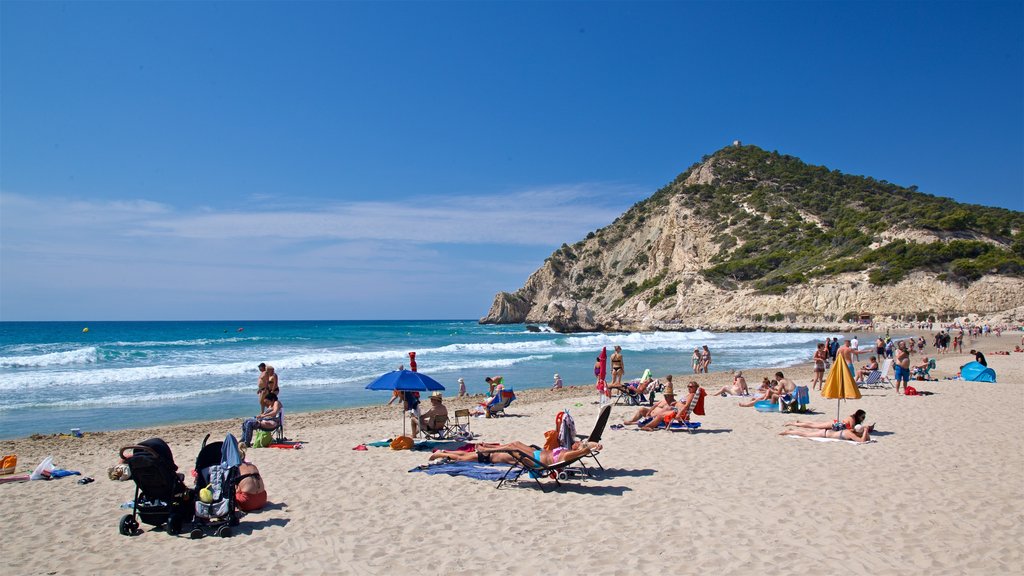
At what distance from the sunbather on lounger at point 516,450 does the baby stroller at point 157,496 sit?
3449 millimetres

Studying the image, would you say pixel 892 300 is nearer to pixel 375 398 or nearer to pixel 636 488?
pixel 375 398

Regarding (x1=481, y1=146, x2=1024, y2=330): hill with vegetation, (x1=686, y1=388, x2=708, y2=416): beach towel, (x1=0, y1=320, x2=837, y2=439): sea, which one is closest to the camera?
(x1=686, y1=388, x2=708, y2=416): beach towel

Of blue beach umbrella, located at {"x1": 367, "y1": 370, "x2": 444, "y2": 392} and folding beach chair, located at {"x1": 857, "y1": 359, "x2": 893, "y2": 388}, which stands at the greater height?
blue beach umbrella, located at {"x1": 367, "y1": 370, "x2": 444, "y2": 392}

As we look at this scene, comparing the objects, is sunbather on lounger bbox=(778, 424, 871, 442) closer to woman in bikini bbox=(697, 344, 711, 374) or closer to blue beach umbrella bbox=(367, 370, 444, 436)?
blue beach umbrella bbox=(367, 370, 444, 436)

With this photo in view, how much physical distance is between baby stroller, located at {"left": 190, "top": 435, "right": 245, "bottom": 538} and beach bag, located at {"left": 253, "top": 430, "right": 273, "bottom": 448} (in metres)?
3.86

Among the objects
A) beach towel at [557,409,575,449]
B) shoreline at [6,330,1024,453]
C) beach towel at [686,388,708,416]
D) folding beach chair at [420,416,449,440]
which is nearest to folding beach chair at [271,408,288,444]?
shoreline at [6,330,1024,453]

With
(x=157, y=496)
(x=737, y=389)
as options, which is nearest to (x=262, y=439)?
(x=157, y=496)

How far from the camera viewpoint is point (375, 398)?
18219mm

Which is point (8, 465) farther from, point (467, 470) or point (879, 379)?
point (879, 379)

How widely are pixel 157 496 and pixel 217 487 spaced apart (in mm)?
516

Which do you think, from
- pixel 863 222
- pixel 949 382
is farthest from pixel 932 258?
pixel 949 382

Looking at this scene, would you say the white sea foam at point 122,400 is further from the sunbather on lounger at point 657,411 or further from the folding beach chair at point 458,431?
the sunbather on lounger at point 657,411

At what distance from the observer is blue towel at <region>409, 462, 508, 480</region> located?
7781 millimetres

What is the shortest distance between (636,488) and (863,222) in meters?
78.5
